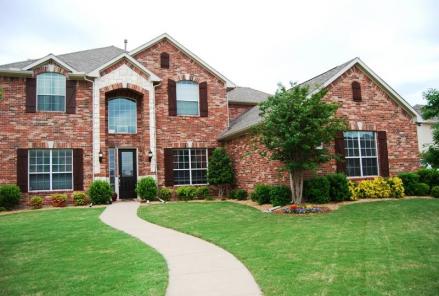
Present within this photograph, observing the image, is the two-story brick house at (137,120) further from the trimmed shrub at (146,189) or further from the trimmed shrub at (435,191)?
the trimmed shrub at (435,191)

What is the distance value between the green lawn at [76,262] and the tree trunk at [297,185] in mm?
6853

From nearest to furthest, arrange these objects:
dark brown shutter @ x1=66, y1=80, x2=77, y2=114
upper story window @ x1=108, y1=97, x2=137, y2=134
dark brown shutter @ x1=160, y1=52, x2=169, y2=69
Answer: dark brown shutter @ x1=66, y1=80, x2=77, y2=114, upper story window @ x1=108, y1=97, x2=137, y2=134, dark brown shutter @ x1=160, y1=52, x2=169, y2=69

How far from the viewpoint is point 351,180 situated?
15180 mm

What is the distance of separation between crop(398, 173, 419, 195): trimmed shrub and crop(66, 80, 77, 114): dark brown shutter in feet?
51.1

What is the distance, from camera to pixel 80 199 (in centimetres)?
1611

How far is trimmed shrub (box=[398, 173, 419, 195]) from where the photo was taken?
15.5m

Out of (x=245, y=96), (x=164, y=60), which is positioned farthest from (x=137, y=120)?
(x=245, y=96)

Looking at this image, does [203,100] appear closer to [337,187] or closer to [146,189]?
[146,189]

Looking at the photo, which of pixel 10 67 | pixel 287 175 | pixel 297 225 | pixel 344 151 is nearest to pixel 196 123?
pixel 287 175

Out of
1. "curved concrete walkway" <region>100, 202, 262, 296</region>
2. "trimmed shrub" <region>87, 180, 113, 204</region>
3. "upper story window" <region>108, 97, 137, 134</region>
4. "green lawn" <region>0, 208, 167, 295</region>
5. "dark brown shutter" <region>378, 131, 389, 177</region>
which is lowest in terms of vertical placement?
"curved concrete walkway" <region>100, 202, 262, 296</region>

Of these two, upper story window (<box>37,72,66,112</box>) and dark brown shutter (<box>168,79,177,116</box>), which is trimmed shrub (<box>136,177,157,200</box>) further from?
upper story window (<box>37,72,66,112</box>)

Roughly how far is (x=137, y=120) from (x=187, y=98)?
2933 mm

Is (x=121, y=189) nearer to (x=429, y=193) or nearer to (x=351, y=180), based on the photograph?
(x=351, y=180)

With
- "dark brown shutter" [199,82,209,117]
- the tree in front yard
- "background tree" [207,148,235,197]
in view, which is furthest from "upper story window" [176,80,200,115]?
the tree in front yard
